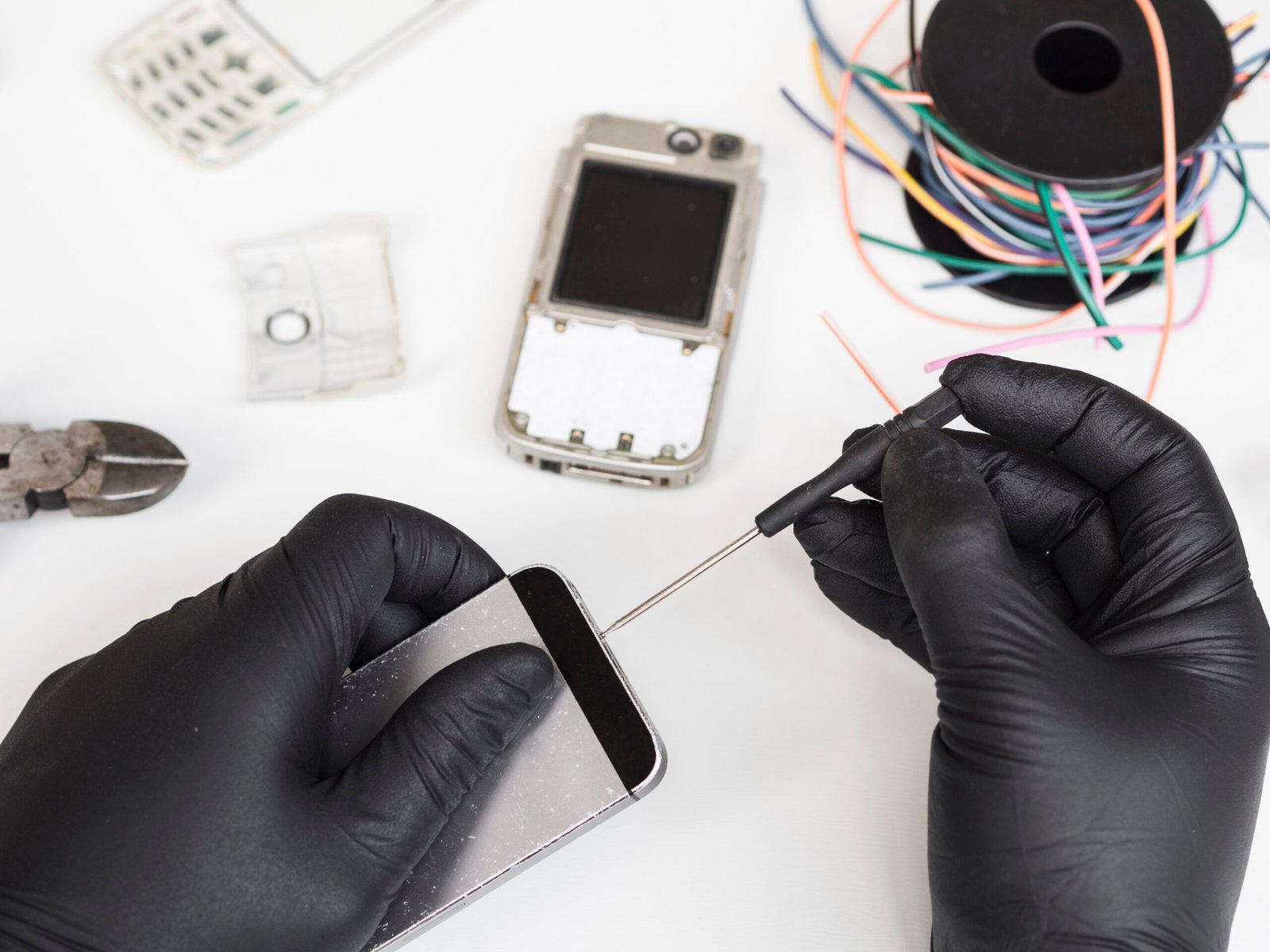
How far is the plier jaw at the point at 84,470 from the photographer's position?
0.88m

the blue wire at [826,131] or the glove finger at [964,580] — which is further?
the blue wire at [826,131]

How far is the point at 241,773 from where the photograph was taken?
0.69 metres

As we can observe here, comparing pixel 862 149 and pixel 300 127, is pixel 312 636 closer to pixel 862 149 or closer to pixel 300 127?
Result: pixel 300 127

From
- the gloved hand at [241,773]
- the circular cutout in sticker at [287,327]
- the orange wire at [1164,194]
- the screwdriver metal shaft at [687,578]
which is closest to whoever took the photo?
the gloved hand at [241,773]

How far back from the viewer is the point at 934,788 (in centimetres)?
73

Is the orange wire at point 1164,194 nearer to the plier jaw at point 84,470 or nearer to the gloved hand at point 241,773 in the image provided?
the gloved hand at point 241,773

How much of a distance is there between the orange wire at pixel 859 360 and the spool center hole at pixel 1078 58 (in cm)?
29

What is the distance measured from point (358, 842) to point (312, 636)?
5.5 inches

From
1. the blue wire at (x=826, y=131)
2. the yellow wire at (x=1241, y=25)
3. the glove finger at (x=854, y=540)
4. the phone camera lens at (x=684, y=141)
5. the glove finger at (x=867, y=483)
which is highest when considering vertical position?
the yellow wire at (x=1241, y=25)

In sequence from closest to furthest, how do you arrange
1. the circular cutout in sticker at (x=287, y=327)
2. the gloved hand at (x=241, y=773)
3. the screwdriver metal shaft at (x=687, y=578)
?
the gloved hand at (x=241, y=773)
the screwdriver metal shaft at (x=687, y=578)
the circular cutout in sticker at (x=287, y=327)

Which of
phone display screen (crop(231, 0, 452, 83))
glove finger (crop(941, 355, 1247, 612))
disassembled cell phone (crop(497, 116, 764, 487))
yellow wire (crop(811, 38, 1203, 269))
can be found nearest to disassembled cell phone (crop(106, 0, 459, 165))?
phone display screen (crop(231, 0, 452, 83))

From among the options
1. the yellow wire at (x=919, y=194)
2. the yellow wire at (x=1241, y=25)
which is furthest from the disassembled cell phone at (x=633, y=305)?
the yellow wire at (x=1241, y=25)

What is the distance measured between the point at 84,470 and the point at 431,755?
16.4 inches

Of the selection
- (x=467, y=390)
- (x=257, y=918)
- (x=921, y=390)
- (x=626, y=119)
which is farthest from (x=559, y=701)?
(x=626, y=119)
